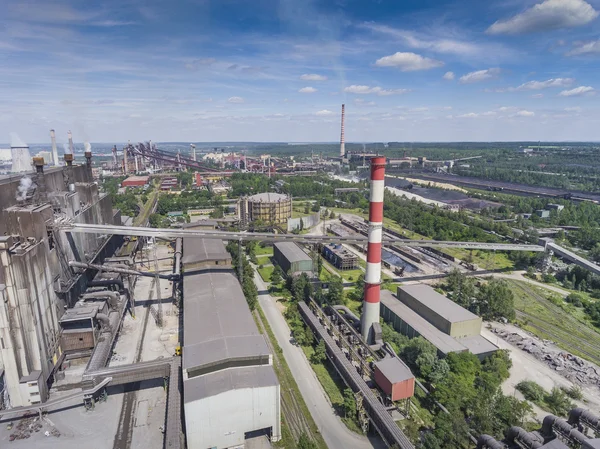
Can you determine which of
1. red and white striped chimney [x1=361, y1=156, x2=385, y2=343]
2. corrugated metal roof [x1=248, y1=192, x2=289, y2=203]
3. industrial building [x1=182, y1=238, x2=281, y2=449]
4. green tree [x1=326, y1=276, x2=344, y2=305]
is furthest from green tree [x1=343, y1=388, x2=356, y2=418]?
corrugated metal roof [x1=248, y1=192, x2=289, y2=203]

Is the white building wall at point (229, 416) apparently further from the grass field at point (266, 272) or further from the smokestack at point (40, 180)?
the grass field at point (266, 272)

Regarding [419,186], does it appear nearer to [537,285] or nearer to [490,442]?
[537,285]

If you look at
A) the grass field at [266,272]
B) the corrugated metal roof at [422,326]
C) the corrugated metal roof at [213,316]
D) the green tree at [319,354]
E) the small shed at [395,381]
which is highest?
the corrugated metal roof at [213,316]

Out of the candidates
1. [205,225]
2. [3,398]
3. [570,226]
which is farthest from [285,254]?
[570,226]

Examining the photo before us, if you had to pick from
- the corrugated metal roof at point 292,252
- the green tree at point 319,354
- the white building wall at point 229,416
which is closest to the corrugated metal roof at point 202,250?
the corrugated metal roof at point 292,252

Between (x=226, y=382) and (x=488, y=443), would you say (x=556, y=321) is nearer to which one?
(x=488, y=443)

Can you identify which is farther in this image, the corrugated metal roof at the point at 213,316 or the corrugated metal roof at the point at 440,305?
the corrugated metal roof at the point at 440,305
